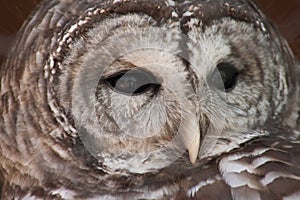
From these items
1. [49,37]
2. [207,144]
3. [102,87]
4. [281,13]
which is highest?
[281,13]

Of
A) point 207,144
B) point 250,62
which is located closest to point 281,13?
point 250,62

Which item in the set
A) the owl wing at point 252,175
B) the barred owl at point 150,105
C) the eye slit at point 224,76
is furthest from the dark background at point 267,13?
the owl wing at point 252,175

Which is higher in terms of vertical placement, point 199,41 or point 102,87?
point 199,41

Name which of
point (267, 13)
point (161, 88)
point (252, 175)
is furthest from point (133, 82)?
point (267, 13)

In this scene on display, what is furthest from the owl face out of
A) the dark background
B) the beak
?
the dark background

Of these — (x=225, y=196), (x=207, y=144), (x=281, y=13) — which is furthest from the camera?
(x=281, y=13)

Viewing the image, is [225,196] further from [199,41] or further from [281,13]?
[281,13]

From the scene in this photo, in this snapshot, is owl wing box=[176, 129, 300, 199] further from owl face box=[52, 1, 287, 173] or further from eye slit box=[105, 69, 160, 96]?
eye slit box=[105, 69, 160, 96]
